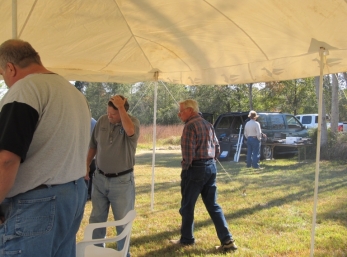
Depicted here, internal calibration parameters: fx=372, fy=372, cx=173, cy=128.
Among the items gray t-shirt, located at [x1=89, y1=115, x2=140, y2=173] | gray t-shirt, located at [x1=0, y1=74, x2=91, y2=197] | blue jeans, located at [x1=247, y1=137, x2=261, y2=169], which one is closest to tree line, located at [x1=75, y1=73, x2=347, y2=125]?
blue jeans, located at [x1=247, y1=137, x2=261, y2=169]

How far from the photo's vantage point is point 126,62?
4719 mm

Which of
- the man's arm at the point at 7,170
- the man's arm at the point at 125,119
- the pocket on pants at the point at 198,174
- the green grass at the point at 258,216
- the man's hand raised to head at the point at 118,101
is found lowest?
the green grass at the point at 258,216

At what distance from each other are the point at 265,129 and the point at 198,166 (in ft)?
29.1

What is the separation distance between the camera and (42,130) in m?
1.56

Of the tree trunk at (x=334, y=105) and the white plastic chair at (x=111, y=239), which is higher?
the tree trunk at (x=334, y=105)

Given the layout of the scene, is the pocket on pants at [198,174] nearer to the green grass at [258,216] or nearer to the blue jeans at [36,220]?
the green grass at [258,216]

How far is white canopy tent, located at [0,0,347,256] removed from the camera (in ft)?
9.11

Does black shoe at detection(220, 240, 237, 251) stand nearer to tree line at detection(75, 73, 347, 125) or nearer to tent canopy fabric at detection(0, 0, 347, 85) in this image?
tent canopy fabric at detection(0, 0, 347, 85)

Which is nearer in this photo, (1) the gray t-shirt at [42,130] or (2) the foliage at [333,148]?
(1) the gray t-shirt at [42,130]

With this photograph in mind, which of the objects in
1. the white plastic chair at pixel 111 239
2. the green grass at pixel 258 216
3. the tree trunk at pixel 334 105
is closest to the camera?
the white plastic chair at pixel 111 239

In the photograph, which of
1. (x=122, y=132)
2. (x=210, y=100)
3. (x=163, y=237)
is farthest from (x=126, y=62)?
(x=210, y=100)

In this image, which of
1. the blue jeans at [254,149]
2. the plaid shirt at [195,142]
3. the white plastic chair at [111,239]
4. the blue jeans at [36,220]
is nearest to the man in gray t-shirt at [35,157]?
the blue jeans at [36,220]

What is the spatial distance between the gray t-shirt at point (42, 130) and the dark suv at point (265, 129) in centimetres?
1059

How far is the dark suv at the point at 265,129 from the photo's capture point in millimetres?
12109
